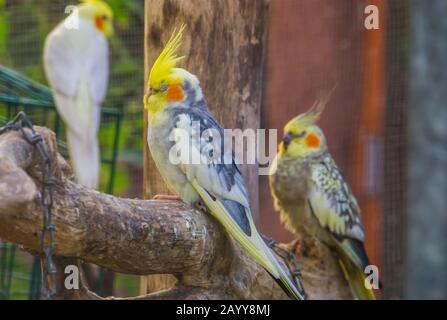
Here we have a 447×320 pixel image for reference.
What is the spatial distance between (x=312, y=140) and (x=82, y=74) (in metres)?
1.03

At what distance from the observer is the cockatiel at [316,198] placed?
9.55ft

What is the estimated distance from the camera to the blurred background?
3.59 meters

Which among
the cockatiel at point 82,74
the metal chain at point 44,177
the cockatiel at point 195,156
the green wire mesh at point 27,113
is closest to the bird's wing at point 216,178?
the cockatiel at point 195,156

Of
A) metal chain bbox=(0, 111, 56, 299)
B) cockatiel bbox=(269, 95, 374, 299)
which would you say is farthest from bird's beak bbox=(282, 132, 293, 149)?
metal chain bbox=(0, 111, 56, 299)

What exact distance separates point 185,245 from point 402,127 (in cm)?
183

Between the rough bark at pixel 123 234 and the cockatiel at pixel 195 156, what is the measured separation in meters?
0.06

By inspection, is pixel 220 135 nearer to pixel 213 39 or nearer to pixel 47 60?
pixel 213 39

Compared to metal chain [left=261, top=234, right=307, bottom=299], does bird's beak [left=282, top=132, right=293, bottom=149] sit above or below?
above

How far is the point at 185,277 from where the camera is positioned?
7.30 ft

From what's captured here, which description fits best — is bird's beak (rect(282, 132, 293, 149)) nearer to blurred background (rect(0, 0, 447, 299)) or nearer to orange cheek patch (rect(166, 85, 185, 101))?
blurred background (rect(0, 0, 447, 299))

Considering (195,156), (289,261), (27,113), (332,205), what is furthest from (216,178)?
(27,113)

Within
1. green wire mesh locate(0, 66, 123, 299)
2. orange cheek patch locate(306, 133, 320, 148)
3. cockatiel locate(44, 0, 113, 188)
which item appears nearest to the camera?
green wire mesh locate(0, 66, 123, 299)

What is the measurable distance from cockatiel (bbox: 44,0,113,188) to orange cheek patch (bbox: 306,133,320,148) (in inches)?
32.2

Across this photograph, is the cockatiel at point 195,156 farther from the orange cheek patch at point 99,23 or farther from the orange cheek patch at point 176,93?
the orange cheek patch at point 99,23
